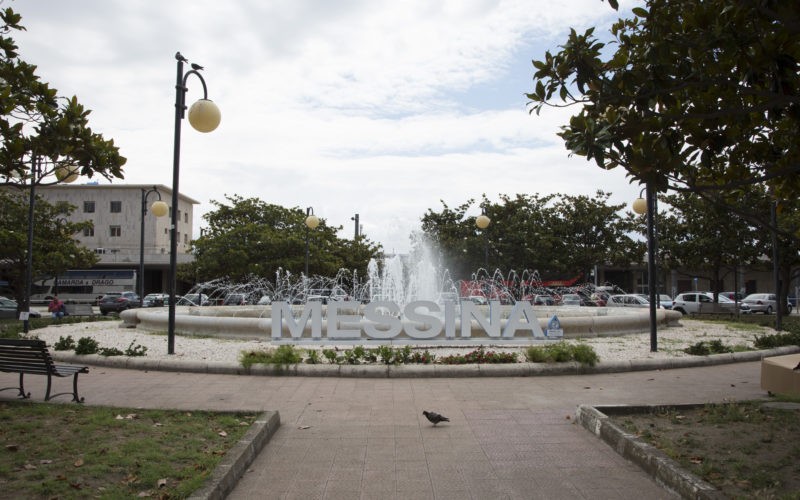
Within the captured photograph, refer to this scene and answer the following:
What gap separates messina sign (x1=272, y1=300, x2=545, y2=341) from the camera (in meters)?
13.0

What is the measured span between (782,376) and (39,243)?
2812cm

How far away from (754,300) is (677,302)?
5.71 meters

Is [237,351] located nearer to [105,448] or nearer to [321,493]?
[105,448]

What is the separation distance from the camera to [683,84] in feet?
19.1

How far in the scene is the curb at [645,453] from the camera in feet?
14.5

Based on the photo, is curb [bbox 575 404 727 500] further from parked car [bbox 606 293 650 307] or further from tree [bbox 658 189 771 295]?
parked car [bbox 606 293 650 307]

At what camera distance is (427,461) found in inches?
222

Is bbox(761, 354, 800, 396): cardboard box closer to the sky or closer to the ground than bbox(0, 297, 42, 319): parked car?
closer to the sky

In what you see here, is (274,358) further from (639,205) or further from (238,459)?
(639,205)

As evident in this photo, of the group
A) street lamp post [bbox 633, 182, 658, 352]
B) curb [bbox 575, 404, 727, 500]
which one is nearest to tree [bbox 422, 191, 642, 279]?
street lamp post [bbox 633, 182, 658, 352]

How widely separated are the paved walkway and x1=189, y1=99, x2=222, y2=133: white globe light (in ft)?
13.6

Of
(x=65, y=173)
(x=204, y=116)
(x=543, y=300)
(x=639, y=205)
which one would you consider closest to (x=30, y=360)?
(x=65, y=173)

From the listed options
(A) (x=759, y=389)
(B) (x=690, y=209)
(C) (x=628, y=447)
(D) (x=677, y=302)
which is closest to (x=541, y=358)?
(A) (x=759, y=389)

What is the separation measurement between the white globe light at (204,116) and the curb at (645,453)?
7.35m
